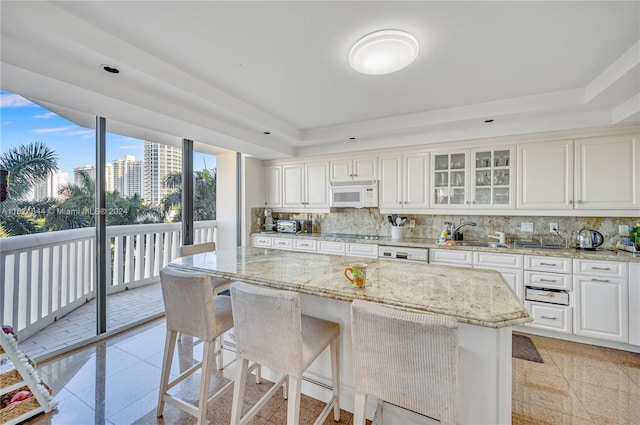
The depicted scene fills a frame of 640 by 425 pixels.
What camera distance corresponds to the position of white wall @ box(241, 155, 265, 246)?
4.52m

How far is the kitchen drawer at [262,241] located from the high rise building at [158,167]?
1587 millimetres

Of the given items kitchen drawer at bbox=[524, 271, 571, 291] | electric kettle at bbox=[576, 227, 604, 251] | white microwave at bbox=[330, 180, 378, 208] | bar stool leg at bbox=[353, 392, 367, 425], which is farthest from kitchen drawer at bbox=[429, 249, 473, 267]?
bar stool leg at bbox=[353, 392, 367, 425]

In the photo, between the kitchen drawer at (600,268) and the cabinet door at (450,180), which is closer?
the kitchen drawer at (600,268)

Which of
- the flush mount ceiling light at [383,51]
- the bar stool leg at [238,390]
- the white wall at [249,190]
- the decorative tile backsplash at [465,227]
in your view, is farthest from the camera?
the white wall at [249,190]

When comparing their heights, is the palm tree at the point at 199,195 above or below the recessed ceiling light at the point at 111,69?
below

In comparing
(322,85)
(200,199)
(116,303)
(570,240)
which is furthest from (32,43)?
(570,240)

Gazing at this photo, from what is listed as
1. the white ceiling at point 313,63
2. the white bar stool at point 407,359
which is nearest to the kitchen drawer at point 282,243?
the white ceiling at point 313,63

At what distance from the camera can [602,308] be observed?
2.62 meters

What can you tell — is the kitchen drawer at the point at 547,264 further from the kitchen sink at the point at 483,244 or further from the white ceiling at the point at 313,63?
the white ceiling at the point at 313,63

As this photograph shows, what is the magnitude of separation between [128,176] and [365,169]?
10.1 ft

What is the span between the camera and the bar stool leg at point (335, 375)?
1.64m

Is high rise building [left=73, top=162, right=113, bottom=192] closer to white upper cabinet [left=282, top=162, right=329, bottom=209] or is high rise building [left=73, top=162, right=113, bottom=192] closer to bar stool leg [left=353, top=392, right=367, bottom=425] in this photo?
white upper cabinet [left=282, top=162, right=329, bottom=209]

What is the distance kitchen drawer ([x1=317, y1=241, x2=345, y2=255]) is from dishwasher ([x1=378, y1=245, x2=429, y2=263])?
58 centimetres

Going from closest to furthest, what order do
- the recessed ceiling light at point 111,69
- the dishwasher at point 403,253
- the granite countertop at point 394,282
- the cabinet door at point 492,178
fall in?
the granite countertop at point 394,282 → the recessed ceiling light at point 111,69 → the cabinet door at point 492,178 → the dishwasher at point 403,253
